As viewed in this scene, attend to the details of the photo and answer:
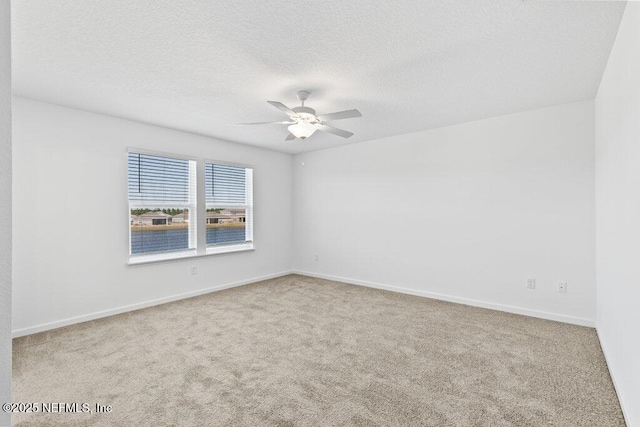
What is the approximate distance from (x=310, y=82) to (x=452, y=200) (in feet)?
8.62

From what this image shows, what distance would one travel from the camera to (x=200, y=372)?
2.41 metres

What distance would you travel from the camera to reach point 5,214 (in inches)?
33.5

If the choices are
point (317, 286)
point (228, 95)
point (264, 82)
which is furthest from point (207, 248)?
point (264, 82)

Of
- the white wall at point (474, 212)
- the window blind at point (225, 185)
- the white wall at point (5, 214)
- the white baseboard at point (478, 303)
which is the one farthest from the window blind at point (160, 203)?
the white wall at point (5, 214)

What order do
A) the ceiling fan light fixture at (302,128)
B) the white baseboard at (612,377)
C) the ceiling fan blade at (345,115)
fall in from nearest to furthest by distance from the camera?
1. the white baseboard at (612,377)
2. the ceiling fan blade at (345,115)
3. the ceiling fan light fixture at (302,128)

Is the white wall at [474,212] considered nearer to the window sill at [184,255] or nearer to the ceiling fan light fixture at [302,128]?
the window sill at [184,255]

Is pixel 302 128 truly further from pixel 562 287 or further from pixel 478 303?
pixel 562 287

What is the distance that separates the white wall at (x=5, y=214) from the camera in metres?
0.84

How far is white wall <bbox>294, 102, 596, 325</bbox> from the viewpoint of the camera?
3.41 metres

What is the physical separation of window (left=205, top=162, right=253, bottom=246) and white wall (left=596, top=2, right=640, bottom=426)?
185 inches

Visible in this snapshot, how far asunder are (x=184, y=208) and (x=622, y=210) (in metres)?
4.77

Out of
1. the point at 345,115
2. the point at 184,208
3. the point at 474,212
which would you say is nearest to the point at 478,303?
the point at 474,212

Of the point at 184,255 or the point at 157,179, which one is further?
the point at 184,255

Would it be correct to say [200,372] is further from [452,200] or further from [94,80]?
[452,200]
